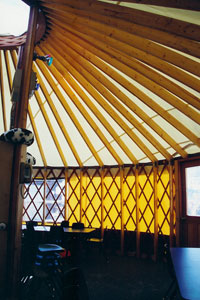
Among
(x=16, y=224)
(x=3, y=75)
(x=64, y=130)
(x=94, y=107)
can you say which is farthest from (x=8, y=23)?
(x=16, y=224)

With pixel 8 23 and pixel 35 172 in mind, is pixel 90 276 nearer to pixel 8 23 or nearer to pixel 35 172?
pixel 35 172

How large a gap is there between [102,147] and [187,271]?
3.88 m

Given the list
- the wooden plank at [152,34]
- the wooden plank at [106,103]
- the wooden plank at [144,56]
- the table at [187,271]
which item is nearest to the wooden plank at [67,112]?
the wooden plank at [106,103]

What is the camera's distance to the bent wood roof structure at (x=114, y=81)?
2414 millimetres

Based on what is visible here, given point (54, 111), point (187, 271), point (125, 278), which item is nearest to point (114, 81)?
point (54, 111)

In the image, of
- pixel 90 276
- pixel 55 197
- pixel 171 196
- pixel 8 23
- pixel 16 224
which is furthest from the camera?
pixel 55 197

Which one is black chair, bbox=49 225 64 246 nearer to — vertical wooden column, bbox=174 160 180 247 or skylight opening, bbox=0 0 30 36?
vertical wooden column, bbox=174 160 180 247

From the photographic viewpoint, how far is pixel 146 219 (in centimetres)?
558

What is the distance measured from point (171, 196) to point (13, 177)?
3240mm

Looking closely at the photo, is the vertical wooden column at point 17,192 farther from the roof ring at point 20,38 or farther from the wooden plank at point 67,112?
the wooden plank at point 67,112

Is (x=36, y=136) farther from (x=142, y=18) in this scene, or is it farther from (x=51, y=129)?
(x=142, y=18)

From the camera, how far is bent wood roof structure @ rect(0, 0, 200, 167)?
7.92ft

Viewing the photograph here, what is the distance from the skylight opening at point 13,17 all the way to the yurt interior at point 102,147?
0.06ft

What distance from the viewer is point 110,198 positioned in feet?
19.8
